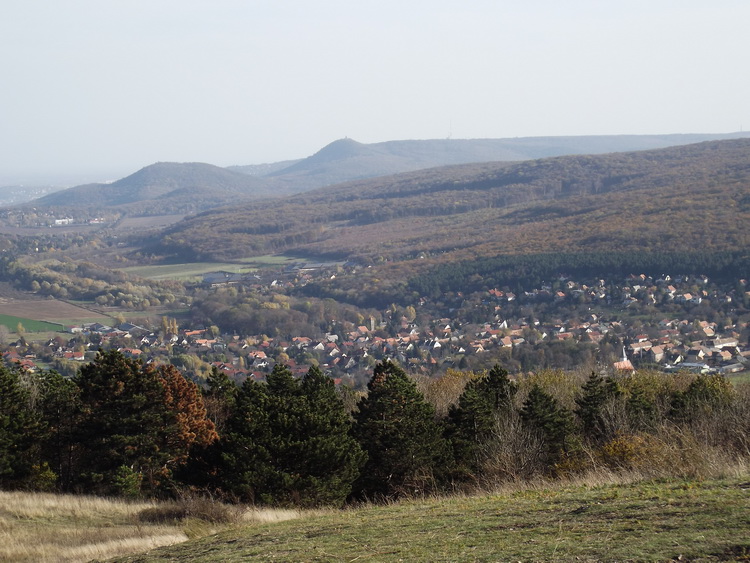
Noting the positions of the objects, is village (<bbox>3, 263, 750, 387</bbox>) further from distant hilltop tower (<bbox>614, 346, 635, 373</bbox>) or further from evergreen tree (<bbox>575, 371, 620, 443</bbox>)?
evergreen tree (<bbox>575, 371, 620, 443</bbox>)

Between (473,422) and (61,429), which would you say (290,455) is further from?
(61,429)

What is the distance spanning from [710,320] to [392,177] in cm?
12096

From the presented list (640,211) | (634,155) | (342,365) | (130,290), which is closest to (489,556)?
(342,365)

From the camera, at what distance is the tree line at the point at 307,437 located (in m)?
13.3

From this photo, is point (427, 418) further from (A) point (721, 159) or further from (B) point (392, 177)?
(B) point (392, 177)

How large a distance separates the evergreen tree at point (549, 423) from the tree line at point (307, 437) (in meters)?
0.04

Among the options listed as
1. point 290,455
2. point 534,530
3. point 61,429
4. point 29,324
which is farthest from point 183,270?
point 534,530

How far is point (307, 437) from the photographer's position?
1358cm

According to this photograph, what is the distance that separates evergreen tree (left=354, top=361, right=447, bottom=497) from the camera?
15.2 m

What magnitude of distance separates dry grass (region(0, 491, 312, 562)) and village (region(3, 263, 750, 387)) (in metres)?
27.1

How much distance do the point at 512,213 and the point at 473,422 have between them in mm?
92690

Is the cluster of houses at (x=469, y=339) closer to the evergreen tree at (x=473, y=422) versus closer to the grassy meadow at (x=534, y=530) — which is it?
the evergreen tree at (x=473, y=422)

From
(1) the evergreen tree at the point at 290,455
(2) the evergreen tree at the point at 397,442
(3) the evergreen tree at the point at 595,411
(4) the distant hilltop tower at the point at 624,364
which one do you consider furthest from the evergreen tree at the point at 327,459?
(4) the distant hilltop tower at the point at 624,364

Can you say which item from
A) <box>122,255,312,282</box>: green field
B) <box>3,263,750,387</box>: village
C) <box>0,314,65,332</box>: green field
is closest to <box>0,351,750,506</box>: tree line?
<box>3,263,750,387</box>: village
